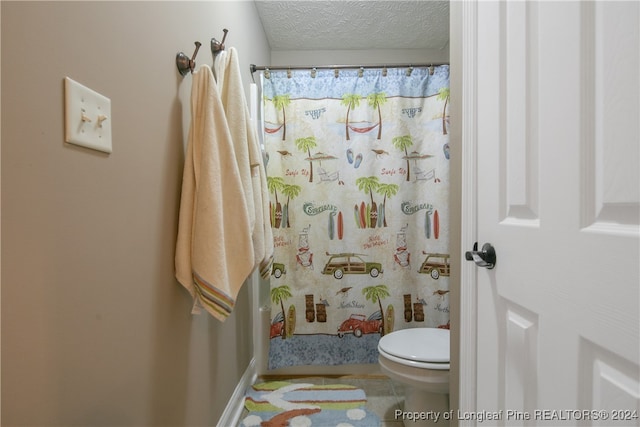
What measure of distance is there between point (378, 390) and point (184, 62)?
1.87 metres

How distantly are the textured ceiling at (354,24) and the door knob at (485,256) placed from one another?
1.69 metres

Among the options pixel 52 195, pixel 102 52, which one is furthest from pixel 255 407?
pixel 102 52

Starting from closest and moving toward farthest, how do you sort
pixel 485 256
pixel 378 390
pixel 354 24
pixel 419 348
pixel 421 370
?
pixel 485 256, pixel 421 370, pixel 419 348, pixel 378 390, pixel 354 24

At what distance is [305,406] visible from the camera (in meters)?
1.52

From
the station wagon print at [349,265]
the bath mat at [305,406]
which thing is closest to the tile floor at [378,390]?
the bath mat at [305,406]

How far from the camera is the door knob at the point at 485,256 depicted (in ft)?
2.46

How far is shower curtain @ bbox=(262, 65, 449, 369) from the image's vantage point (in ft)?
5.89

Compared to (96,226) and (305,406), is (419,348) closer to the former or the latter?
(305,406)

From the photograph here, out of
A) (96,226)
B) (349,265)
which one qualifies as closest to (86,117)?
(96,226)

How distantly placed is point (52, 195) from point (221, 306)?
52cm

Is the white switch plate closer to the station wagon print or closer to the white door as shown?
the white door

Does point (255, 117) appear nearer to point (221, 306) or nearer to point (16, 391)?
point (221, 306)

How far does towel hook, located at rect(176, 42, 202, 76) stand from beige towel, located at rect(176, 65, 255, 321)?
0.18ft

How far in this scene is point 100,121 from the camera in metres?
0.62
